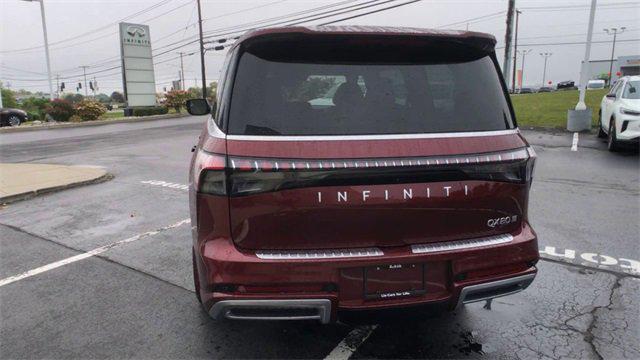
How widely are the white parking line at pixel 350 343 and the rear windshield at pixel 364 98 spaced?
1.40m

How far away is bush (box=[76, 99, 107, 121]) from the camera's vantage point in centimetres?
2745

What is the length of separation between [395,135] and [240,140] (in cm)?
78

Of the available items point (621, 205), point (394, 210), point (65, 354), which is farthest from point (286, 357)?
point (621, 205)

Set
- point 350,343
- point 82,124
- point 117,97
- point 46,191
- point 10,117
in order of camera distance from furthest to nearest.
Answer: point 117,97, point 10,117, point 82,124, point 46,191, point 350,343

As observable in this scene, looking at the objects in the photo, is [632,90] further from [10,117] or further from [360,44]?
[10,117]

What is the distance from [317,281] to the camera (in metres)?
2.30

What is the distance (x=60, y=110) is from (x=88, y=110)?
145 centimetres

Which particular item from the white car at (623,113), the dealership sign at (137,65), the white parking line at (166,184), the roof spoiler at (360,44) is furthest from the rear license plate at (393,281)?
the dealership sign at (137,65)

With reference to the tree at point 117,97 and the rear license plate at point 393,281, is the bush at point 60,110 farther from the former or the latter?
the tree at point 117,97

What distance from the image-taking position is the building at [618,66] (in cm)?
6115

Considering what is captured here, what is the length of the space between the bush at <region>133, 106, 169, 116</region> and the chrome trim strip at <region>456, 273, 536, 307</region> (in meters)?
31.9

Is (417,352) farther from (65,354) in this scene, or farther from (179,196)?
(179,196)

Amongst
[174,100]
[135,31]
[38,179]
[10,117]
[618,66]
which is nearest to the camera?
[38,179]

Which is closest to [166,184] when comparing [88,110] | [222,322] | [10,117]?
[222,322]
